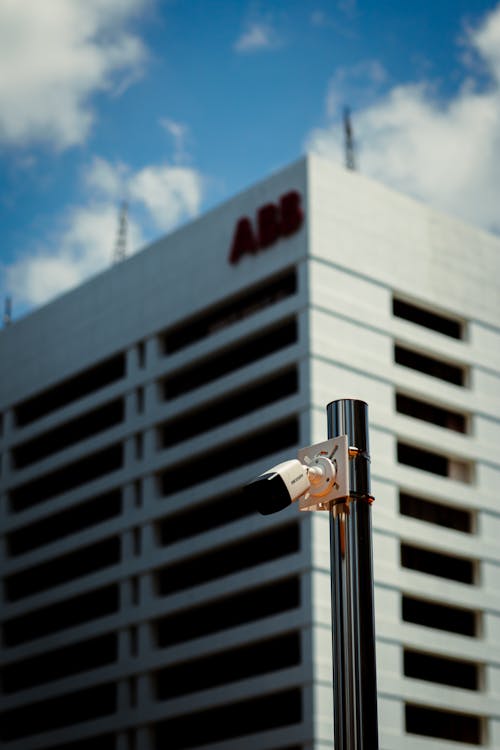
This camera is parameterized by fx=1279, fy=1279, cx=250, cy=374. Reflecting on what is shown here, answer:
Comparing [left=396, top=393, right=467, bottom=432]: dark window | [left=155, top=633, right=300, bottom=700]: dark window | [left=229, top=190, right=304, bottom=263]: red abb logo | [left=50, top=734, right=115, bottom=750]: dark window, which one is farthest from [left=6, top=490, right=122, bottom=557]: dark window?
[left=396, top=393, right=467, bottom=432]: dark window

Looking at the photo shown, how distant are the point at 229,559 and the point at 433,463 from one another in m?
11.2

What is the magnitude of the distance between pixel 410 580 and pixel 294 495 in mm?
51991

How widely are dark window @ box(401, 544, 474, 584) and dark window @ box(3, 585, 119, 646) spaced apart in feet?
53.0

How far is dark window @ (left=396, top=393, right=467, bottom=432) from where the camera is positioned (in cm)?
6322

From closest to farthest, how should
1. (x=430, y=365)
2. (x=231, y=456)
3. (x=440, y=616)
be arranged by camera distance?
1. (x=440, y=616)
2. (x=231, y=456)
3. (x=430, y=365)

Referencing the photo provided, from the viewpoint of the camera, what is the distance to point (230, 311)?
213 feet

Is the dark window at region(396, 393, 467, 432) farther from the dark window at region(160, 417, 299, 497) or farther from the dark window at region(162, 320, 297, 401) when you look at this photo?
the dark window at region(160, 417, 299, 497)

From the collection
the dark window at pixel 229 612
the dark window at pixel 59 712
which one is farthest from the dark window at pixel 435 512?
the dark window at pixel 59 712

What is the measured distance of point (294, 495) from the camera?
7.15 meters

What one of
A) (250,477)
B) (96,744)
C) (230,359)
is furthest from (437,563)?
(96,744)

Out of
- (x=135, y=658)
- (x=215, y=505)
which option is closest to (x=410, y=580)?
(x=215, y=505)

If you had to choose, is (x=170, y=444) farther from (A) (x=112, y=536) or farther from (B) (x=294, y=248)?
(B) (x=294, y=248)

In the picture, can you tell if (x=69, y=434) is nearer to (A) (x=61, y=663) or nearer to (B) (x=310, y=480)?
(A) (x=61, y=663)

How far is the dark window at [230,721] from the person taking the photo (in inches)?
2208
